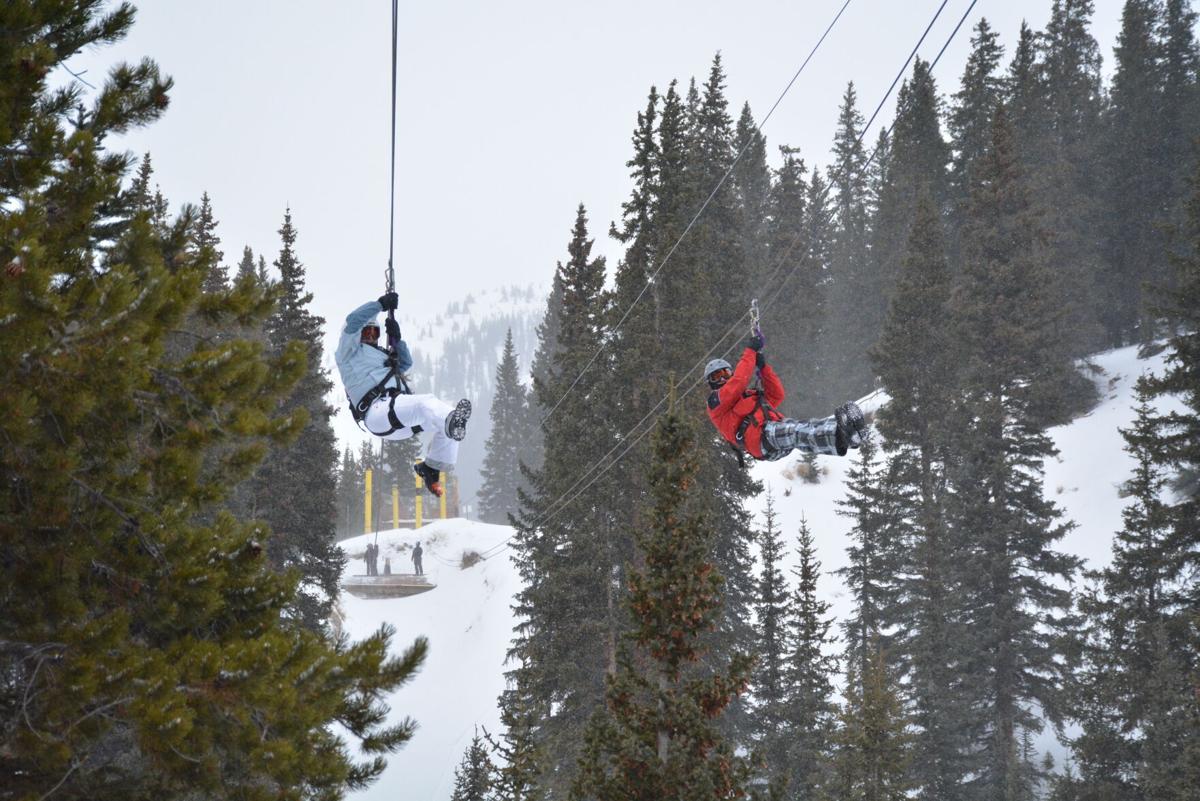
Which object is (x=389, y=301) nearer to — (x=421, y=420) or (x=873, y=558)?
(x=421, y=420)

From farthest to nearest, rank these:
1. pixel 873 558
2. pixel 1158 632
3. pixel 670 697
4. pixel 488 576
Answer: pixel 488 576, pixel 873 558, pixel 1158 632, pixel 670 697

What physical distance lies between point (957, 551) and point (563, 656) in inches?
512

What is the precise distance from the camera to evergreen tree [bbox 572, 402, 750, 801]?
9172mm

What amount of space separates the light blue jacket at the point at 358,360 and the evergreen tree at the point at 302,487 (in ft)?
39.7

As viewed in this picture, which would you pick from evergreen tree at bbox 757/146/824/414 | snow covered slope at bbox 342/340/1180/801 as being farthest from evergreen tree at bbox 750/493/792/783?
evergreen tree at bbox 757/146/824/414

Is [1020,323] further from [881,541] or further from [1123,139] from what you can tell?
[1123,139]

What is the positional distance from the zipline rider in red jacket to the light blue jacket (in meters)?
4.42

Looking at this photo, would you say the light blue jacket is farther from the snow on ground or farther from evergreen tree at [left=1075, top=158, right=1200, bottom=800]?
the snow on ground

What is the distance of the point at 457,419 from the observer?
29.9 feet

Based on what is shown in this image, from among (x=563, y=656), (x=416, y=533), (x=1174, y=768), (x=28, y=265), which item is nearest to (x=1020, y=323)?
(x=1174, y=768)

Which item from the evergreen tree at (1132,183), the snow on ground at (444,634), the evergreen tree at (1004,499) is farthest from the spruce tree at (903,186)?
the snow on ground at (444,634)

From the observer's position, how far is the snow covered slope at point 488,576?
3117 centimetres

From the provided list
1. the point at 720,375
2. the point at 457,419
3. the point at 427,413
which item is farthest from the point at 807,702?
the point at 427,413

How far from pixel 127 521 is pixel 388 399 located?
4845 millimetres
